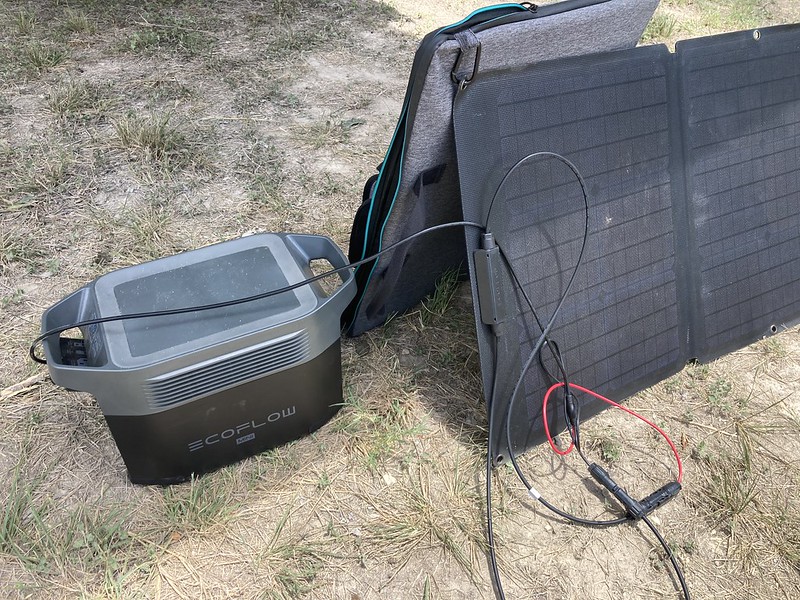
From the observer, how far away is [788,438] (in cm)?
165

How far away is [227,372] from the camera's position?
127 cm

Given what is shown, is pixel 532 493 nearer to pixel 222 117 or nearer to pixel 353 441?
pixel 353 441

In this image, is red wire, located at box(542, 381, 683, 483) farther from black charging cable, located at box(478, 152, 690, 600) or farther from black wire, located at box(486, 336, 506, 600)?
black wire, located at box(486, 336, 506, 600)

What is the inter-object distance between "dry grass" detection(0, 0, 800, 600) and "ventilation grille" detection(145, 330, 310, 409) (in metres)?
0.32

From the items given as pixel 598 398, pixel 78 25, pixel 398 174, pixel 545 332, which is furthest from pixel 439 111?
pixel 78 25

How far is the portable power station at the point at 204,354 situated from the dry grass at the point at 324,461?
142 mm

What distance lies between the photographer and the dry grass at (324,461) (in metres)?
1.34

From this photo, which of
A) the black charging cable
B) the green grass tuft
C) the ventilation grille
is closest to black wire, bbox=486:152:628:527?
the black charging cable

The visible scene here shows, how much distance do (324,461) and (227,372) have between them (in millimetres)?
411

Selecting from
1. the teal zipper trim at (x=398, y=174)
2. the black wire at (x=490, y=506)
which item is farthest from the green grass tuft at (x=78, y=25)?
the black wire at (x=490, y=506)

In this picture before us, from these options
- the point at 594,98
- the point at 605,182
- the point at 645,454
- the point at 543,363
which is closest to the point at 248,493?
the point at 543,363

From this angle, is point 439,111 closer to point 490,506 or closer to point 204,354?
point 204,354

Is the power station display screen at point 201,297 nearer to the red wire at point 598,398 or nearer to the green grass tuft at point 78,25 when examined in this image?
the red wire at point 598,398

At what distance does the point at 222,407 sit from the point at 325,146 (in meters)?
1.74
